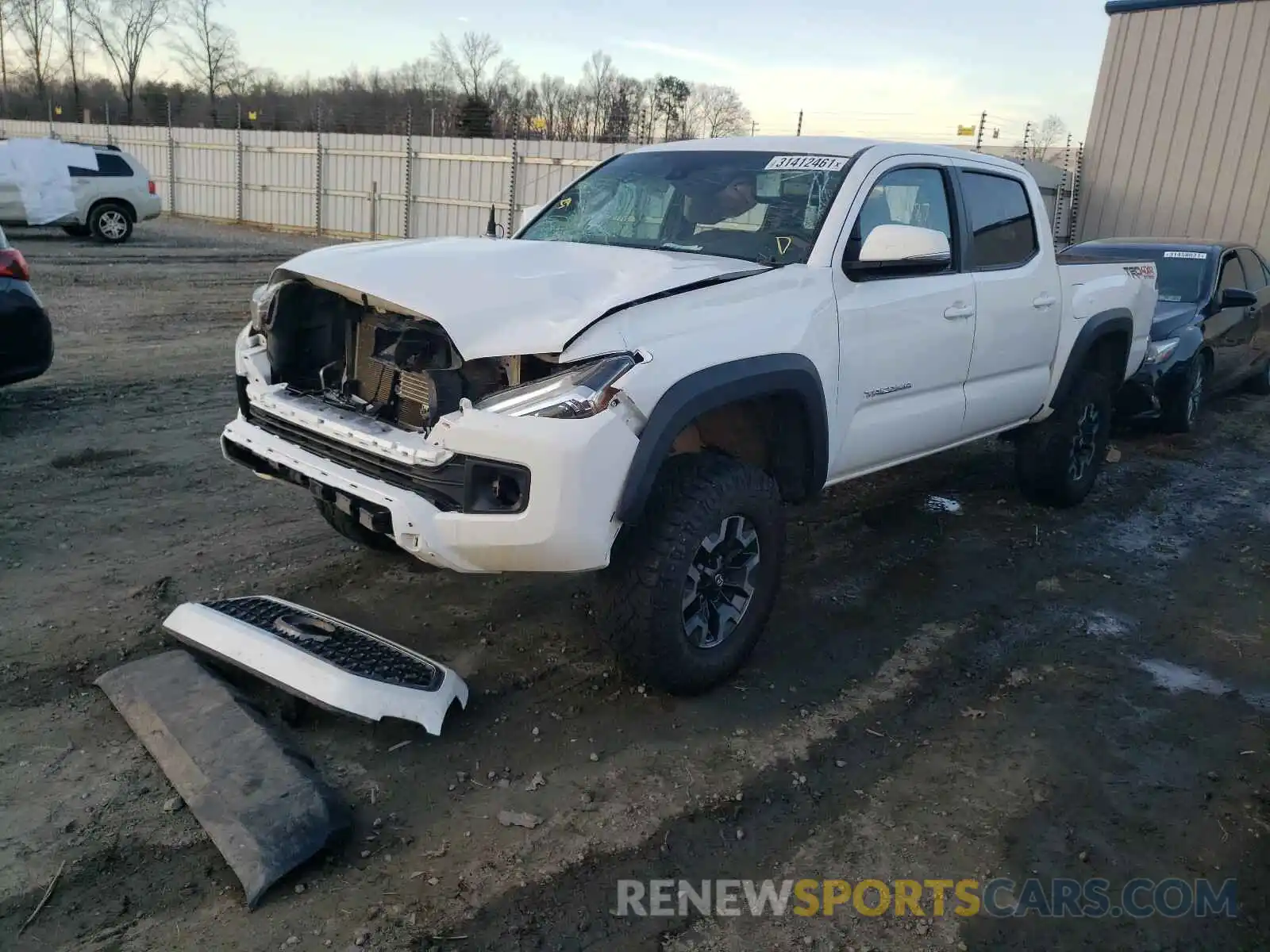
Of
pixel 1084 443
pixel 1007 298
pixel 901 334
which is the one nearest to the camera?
pixel 901 334

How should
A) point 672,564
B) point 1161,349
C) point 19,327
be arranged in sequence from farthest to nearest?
1. point 1161,349
2. point 19,327
3. point 672,564

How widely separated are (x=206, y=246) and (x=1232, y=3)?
18.9 meters

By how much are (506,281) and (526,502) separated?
0.82 meters

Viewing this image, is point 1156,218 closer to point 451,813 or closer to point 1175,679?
point 1175,679

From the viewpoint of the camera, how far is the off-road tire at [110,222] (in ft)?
62.6

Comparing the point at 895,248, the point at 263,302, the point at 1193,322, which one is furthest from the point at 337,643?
the point at 1193,322

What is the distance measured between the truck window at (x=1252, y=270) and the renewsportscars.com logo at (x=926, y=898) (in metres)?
8.61

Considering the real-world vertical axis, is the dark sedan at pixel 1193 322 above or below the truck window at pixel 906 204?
below

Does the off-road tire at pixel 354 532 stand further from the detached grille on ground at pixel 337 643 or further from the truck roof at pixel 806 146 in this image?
the truck roof at pixel 806 146

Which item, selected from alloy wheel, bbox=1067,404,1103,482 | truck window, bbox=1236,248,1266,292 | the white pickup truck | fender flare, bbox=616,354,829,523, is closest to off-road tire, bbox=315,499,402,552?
the white pickup truck

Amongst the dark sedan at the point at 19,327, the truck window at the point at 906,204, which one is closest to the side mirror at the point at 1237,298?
the truck window at the point at 906,204

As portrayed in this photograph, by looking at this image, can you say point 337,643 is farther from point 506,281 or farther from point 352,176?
point 352,176

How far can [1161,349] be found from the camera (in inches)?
311

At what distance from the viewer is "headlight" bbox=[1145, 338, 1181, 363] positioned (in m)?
7.83
